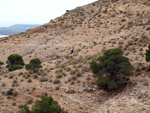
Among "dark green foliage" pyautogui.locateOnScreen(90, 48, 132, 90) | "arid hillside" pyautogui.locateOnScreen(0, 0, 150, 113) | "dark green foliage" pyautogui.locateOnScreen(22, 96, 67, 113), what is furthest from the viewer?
"dark green foliage" pyautogui.locateOnScreen(90, 48, 132, 90)

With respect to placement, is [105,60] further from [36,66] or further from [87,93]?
[36,66]

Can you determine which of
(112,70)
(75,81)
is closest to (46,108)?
(112,70)

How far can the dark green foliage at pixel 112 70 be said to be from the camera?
12036 mm

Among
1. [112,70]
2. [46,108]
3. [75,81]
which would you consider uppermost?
[112,70]

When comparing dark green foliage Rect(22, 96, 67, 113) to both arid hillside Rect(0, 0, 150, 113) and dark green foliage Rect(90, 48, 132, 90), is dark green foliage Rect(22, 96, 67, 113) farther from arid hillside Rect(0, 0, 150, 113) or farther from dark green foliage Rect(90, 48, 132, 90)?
dark green foliage Rect(90, 48, 132, 90)

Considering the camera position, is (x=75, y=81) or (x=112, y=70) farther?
(x=75, y=81)

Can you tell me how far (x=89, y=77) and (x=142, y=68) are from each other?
4.48 meters

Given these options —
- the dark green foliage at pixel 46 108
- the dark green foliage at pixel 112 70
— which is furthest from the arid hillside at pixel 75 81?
the dark green foliage at pixel 46 108

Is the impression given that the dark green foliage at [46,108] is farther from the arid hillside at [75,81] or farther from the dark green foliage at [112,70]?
the dark green foliage at [112,70]

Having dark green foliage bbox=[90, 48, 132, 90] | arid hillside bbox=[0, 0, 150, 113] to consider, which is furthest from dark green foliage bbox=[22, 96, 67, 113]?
dark green foliage bbox=[90, 48, 132, 90]

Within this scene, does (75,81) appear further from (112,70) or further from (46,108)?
(46,108)

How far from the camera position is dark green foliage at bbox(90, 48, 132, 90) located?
12.0 meters

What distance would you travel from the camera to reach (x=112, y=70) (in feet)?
41.4

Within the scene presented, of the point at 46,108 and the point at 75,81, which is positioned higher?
the point at 46,108
